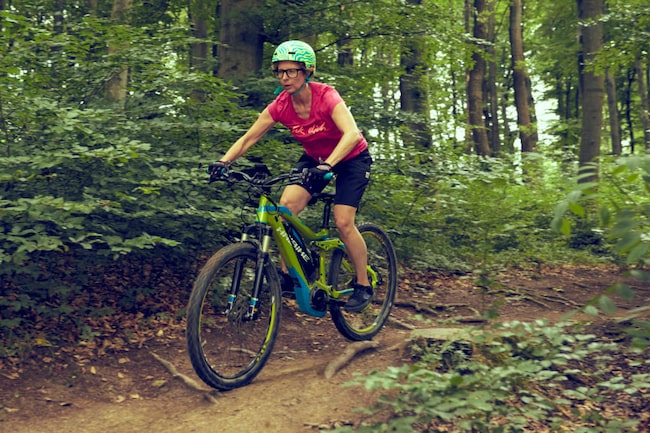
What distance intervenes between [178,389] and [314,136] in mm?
2218

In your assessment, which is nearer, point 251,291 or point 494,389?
point 494,389

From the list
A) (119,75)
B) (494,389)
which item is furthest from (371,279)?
(119,75)

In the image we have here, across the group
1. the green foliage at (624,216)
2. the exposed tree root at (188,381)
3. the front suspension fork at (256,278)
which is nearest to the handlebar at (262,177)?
the front suspension fork at (256,278)

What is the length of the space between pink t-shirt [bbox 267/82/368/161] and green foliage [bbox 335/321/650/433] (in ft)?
5.87

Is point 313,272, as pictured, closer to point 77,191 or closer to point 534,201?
point 77,191

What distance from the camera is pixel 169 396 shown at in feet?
16.1

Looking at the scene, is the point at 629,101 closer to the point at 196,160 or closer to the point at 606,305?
the point at 196,160

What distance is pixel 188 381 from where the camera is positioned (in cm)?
505

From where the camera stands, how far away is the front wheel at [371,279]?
581 cm

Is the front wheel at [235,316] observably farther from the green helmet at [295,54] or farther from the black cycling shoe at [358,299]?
the green helmet at [295,54]

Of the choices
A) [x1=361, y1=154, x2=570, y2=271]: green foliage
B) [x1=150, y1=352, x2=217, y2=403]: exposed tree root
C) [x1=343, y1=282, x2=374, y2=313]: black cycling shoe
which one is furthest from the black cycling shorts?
[x1=361, y1=154, x2=570, y2=271]: green foliage

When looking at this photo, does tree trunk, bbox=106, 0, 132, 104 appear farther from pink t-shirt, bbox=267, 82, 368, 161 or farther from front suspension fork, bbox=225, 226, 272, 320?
front suspension fork, bbox=225, 226, 272, 320

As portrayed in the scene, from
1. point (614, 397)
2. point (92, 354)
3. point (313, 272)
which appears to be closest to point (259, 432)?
point (313, 272)

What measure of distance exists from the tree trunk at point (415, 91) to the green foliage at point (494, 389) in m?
5.16
